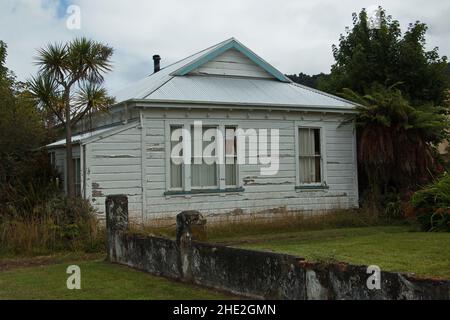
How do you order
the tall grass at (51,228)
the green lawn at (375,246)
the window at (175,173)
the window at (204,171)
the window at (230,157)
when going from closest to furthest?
the green lawn at (375,246)
the tall grass at (51,228)
the window at (175,173)
the window at (204,171)
the window at (230,157)

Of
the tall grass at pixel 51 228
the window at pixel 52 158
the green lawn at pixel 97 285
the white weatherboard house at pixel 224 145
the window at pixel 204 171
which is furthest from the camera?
the window at pixel 52 158

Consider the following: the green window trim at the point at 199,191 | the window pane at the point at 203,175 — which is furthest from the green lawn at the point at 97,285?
the window pane at the point at 203,175

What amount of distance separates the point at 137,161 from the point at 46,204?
268 centimetres

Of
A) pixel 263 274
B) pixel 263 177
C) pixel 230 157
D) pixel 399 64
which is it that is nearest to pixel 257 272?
pixel 263 274

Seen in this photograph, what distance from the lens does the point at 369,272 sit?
6246 mm

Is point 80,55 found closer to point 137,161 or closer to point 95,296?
point 137,161

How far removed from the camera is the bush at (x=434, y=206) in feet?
48.4

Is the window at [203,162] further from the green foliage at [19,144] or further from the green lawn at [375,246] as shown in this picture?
the green foliage at [19,144]

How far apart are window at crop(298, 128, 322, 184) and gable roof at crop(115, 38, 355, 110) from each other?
923 mm

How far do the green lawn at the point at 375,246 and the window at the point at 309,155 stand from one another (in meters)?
2.14

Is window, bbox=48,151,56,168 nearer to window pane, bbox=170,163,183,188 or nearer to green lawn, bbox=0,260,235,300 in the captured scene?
window pane, bbox=170,163,183,188

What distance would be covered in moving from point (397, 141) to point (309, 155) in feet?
8.60

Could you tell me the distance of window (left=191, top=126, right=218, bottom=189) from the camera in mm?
16219

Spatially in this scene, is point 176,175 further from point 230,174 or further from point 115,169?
point 115,169
